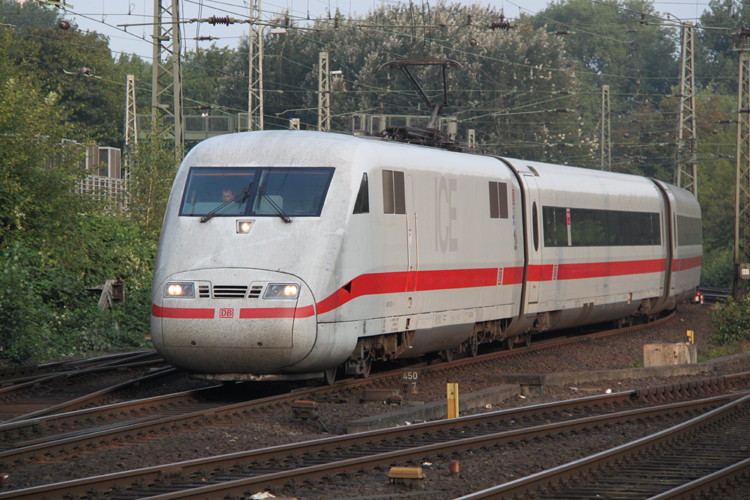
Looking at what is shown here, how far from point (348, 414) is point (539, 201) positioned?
7.53m

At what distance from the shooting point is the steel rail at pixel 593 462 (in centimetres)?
724

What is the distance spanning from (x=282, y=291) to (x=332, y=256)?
75cm

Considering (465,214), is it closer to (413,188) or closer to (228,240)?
(413,188)

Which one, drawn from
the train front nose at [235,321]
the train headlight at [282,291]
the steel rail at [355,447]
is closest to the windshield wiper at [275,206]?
the train front nose at [235,321]

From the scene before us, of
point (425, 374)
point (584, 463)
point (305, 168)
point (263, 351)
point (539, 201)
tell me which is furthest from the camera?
point (539, 201)

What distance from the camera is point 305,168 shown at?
11719 mm

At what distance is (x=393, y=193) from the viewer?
12.5m

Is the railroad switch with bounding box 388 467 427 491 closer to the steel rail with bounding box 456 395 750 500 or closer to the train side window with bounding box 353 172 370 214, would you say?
the steel rail with bounding box 456 395 750 500

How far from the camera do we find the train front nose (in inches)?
417

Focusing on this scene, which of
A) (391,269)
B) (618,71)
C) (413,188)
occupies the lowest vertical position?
(391,269)

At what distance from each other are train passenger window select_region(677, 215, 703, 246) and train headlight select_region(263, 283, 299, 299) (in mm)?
16555

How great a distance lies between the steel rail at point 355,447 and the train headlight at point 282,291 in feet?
6.65

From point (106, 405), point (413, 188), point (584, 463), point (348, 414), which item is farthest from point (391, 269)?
point (584, 463)

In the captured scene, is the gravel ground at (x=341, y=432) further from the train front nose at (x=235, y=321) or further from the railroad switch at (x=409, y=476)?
the train front nose at (x=235, y=321)
